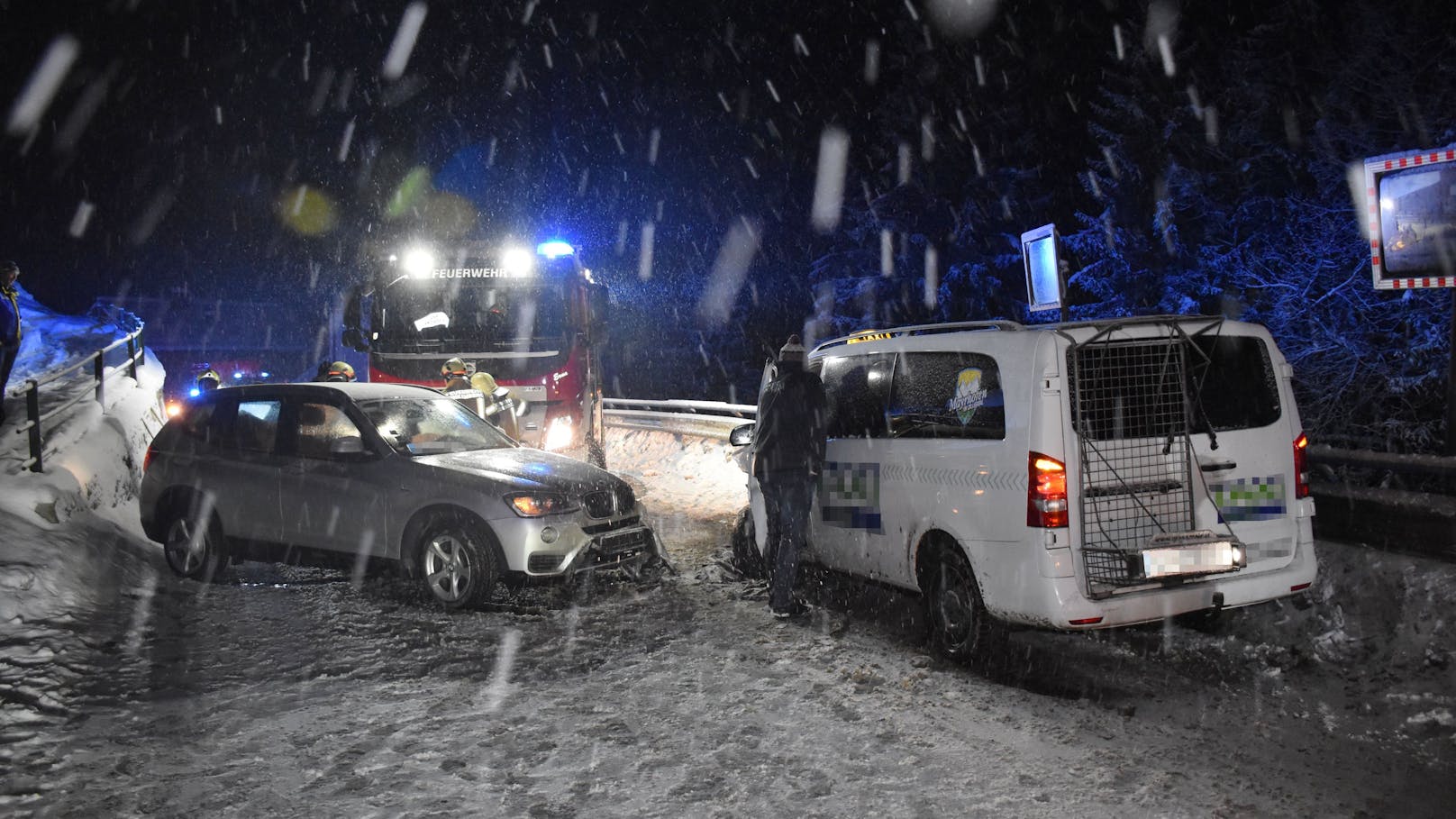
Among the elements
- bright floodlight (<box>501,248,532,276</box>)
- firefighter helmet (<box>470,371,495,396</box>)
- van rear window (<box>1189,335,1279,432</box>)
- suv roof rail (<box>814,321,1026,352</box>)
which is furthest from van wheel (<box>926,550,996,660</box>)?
bright floodlight (<box>501,248,532,276</box>)

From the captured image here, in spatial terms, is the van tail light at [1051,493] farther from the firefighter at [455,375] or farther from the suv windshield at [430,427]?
the firefighter at [455,375]

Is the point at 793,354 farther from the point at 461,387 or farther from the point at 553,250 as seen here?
the point at 553,250

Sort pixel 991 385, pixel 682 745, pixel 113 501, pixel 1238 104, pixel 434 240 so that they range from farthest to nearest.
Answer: pixel 1238 104 → pixel 434 240 → pixel 113 501 → pixel 991 385 → pixel 682 745

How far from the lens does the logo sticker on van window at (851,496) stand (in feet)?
21.7

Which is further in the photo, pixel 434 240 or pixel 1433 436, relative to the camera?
pixel 1433 436

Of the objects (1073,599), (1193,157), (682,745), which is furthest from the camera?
(1193,157)

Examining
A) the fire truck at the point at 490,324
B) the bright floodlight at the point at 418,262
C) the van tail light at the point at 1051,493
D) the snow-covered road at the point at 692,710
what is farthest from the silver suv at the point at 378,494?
the bright floodlight at the point at 418,262

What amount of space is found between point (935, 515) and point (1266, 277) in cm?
2183

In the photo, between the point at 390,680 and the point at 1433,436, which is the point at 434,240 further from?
the point at 1433,436

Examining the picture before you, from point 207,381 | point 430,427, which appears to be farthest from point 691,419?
point 430,427

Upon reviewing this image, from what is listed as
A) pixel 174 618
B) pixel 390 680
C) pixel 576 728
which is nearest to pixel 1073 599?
pixel 576 728

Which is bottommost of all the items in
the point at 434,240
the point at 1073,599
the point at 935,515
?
the point at 1073,599

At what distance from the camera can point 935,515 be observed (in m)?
5.90

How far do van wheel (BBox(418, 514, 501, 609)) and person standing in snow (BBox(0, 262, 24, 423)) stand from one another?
18.0 ft
